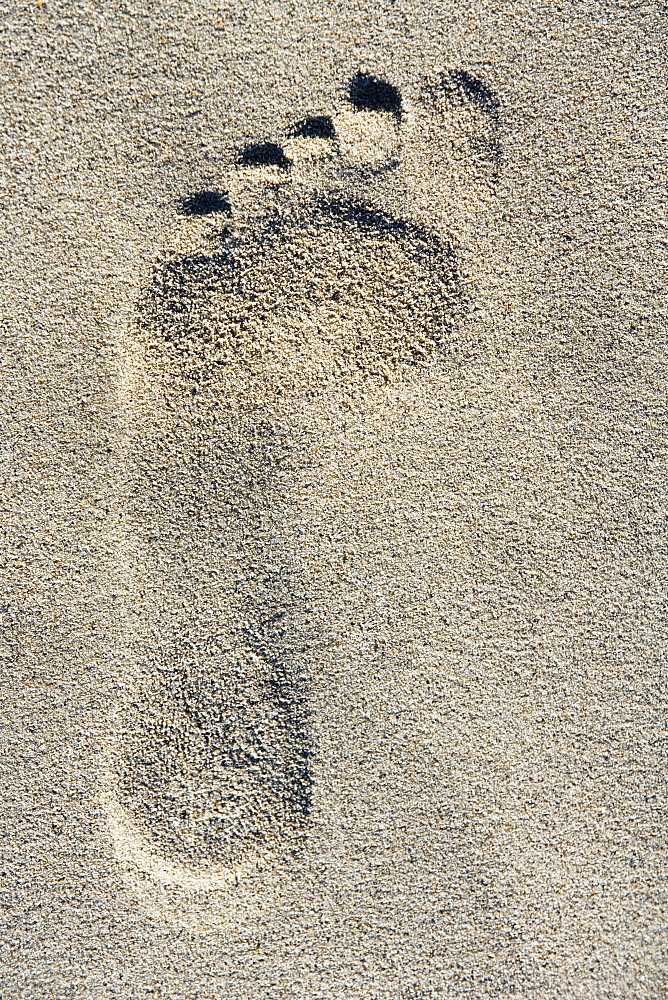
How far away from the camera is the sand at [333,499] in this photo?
7.07ft

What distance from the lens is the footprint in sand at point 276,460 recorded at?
214 cm

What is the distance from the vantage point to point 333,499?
7.20ft

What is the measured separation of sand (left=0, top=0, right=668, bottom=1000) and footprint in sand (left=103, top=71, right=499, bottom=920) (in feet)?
0.04

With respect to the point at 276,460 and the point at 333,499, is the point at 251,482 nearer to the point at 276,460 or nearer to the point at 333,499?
the point at 276,460

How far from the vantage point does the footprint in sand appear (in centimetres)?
214

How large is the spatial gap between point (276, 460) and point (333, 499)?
263 mm

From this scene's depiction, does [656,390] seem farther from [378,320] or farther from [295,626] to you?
[295,626]

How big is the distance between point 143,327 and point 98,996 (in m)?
2.59

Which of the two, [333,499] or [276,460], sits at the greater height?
[276,460]

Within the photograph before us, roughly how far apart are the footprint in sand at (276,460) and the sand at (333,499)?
1 centimetres

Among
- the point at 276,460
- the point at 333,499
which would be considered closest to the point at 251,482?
the point at 276,460

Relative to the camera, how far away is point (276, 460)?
7.15ft

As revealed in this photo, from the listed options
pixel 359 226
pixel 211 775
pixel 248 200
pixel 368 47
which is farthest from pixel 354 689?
pixel 368 47

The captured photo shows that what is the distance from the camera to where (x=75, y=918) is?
7.29 feet
